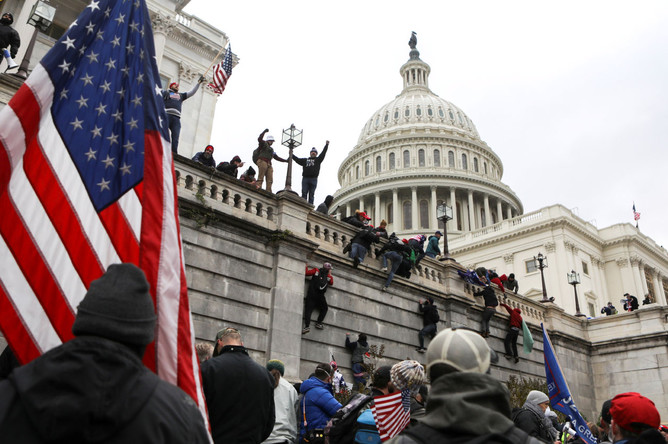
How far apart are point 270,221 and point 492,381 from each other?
12521mm

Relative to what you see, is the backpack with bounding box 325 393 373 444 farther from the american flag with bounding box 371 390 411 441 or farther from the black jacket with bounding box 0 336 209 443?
the black jacket with bounding box 0 336 209 443

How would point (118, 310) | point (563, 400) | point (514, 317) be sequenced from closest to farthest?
point (118, 310)
point (563, 400)
point (514, 317)

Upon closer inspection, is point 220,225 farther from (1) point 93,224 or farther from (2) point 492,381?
(2) point 492,381

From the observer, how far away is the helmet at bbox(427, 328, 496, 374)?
9.89 feet

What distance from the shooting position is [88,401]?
223 cm

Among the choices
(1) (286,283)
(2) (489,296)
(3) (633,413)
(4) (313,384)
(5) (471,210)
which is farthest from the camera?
(5) (471,210)

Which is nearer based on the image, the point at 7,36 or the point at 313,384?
the point at 313,384

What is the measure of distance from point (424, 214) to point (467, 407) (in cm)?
8146

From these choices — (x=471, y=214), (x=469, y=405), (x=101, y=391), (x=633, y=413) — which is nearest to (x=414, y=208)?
(x=471, y=214)

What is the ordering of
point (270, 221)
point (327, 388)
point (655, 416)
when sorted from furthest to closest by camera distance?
point (270, 221)
point (327, 388)
point (655, 416)

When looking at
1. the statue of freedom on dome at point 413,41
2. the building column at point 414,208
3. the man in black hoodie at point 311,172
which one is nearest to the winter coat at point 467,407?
the man in black hoodie at point 311,172

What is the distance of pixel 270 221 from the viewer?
15.1 meters

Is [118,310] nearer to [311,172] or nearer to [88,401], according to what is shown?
[88,401]

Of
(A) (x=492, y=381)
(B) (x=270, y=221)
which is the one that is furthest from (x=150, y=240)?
(B) (x=270, y=221)
